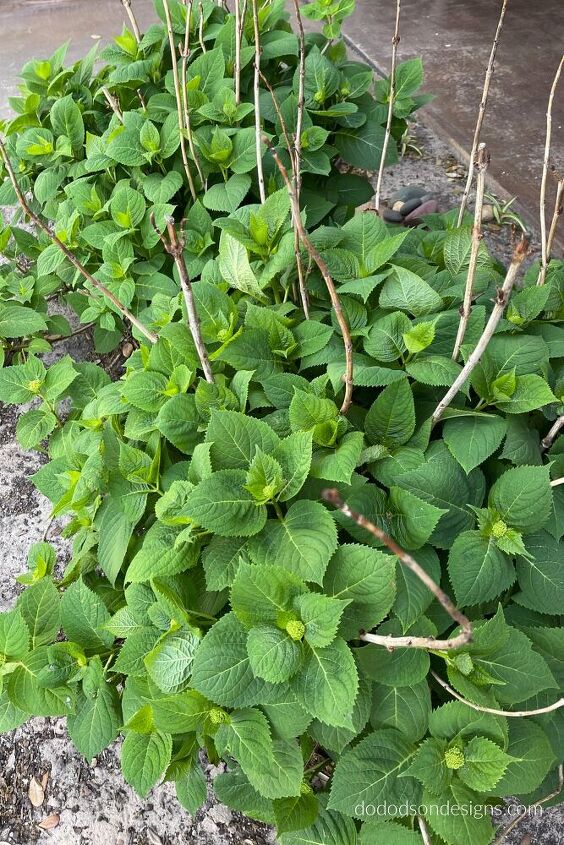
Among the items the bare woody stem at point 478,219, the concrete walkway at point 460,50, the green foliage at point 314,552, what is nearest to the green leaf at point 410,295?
the green foliage at point 314,552

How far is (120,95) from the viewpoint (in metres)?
2.43

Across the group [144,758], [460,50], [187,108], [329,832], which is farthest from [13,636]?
[460,50]

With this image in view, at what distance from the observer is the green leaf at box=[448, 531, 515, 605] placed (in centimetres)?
120

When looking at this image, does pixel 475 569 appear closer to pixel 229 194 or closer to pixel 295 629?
pixel 295 629

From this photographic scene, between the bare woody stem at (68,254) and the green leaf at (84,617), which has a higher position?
the bare woody stem at (68,254)

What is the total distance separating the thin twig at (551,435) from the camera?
1374mm

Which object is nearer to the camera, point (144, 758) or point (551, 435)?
point (144, 758)

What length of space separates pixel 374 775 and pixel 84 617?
2.36ft

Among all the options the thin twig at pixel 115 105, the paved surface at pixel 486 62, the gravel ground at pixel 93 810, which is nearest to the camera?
the gravel ground at pixel 93 810

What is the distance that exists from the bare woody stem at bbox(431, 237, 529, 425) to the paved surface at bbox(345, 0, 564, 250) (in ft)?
7.76

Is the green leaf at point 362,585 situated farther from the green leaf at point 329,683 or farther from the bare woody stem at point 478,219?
the bare woody stem at point 478,219

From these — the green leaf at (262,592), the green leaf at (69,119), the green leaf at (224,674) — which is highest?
the green leaf at (69,119)

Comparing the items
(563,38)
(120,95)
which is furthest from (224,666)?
(563,38)

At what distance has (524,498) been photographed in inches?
48.0
